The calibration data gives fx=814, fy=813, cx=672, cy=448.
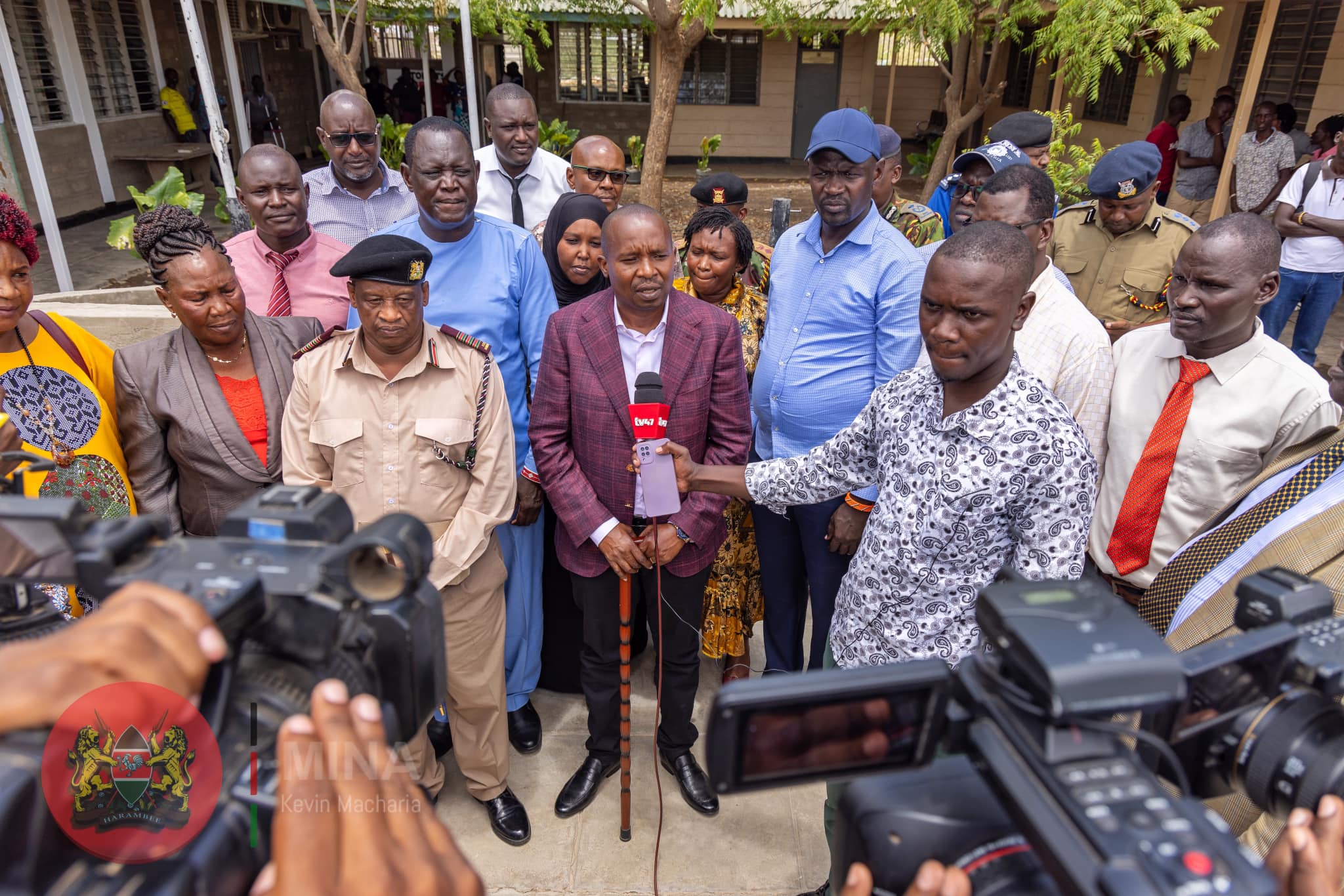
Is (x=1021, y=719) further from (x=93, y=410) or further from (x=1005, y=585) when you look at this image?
(x=93, y=410)

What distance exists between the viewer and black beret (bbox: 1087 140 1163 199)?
11.6 ft

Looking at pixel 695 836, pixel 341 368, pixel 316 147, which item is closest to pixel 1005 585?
pixel 341 368

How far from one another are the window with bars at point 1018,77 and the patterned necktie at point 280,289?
14.8m

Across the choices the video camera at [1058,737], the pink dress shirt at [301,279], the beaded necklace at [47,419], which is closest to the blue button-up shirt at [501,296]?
the pink dress shirt at [301,279]

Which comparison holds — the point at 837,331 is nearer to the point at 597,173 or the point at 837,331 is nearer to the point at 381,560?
the point at 597,173

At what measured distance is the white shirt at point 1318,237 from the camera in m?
5.36

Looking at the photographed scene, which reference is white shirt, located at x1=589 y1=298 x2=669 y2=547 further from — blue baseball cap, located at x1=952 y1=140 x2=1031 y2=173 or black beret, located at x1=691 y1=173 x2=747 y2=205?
blue baseball cap, located at x1=952 y1=140 x2=1031 y2=173

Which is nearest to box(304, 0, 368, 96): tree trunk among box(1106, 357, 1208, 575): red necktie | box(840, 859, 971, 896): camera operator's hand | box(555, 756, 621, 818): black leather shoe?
box(555, 756, 621, 818): black leather shoe

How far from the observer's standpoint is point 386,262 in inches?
88.0

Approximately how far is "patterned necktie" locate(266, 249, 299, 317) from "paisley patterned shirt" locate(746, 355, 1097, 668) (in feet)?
7.18

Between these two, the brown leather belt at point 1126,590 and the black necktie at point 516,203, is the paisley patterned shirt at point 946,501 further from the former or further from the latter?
the black necktie at point 516,203

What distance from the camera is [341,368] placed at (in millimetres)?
2346

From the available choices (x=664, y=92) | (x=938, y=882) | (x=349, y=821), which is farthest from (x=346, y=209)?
(x=664, y=92)

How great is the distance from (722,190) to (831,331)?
1639 millimetres
